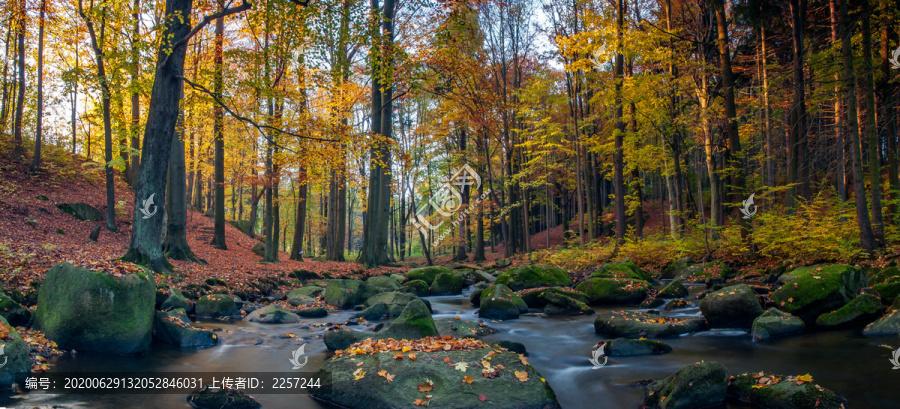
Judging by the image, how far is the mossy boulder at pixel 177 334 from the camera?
6.75 m

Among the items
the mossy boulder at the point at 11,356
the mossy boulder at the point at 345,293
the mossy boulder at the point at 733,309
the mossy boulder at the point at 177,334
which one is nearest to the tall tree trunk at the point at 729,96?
the mossy boulder at the point at 733,309

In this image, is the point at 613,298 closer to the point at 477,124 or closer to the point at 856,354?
the point at 856,354

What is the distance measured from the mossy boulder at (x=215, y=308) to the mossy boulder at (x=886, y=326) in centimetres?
1099

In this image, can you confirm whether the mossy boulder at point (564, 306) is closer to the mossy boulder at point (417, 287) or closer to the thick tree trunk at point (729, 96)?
the mossy boulder at point (417, 287)

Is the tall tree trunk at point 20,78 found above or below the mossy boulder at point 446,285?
above

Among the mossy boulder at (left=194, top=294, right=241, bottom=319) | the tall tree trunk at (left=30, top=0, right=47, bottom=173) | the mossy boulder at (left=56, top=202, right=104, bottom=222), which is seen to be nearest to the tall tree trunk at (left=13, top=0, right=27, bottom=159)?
the tall tree trunk at (left=30, top=0, right=47, bottom=173)

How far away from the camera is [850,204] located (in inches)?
483

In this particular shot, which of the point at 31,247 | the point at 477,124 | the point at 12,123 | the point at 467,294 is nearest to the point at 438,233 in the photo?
the point at 477,124

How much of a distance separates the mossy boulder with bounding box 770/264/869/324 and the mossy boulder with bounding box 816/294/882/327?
0.22 meters

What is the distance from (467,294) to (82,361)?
1033 cm

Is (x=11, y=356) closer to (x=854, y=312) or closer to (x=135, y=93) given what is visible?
(x=854, y=312)

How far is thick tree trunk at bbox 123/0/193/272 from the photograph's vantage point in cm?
959

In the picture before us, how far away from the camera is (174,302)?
27.2 ft

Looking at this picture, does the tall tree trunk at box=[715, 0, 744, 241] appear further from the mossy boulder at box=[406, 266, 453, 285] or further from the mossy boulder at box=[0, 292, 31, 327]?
the mossy boulder at box=[0, 292, 31, 327]
